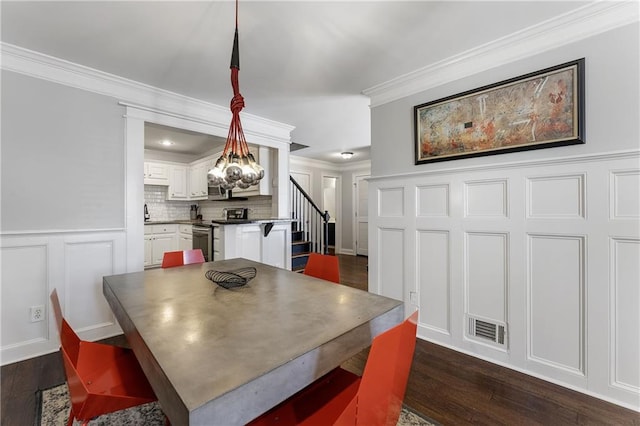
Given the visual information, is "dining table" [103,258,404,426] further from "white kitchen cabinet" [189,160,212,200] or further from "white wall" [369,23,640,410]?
"white kitchen cabinet" [189,160,212,200]

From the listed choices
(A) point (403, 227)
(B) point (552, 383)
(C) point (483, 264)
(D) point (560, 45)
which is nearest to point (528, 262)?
(C) point (483, 264)

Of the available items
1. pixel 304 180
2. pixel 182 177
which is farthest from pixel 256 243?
pixel 304 180

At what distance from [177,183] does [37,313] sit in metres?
3.82

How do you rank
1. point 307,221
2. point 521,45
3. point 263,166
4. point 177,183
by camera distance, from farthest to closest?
point 177,183 < point 307,221 < point 263,166 < point 521,45

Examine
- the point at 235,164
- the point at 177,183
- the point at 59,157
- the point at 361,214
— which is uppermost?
the point at 177,183

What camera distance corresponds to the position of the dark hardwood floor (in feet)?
5.23

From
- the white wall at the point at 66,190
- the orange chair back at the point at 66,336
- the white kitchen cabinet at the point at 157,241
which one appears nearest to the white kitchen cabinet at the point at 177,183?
the white kitchen cabinet at the point at 157,241

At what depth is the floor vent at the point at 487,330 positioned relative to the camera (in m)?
2.14

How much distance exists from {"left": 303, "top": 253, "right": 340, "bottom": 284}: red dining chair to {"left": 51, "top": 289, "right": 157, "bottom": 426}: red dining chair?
1241mm

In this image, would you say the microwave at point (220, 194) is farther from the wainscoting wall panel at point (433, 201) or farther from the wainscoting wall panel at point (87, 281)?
the wainscoting wall panel at point (433, 201)

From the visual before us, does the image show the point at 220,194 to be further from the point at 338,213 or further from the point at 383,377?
the point at 383,377

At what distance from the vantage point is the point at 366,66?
2.43m

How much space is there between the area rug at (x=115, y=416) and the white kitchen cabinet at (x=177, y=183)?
4.44 meters

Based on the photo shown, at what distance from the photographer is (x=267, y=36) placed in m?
2.00
